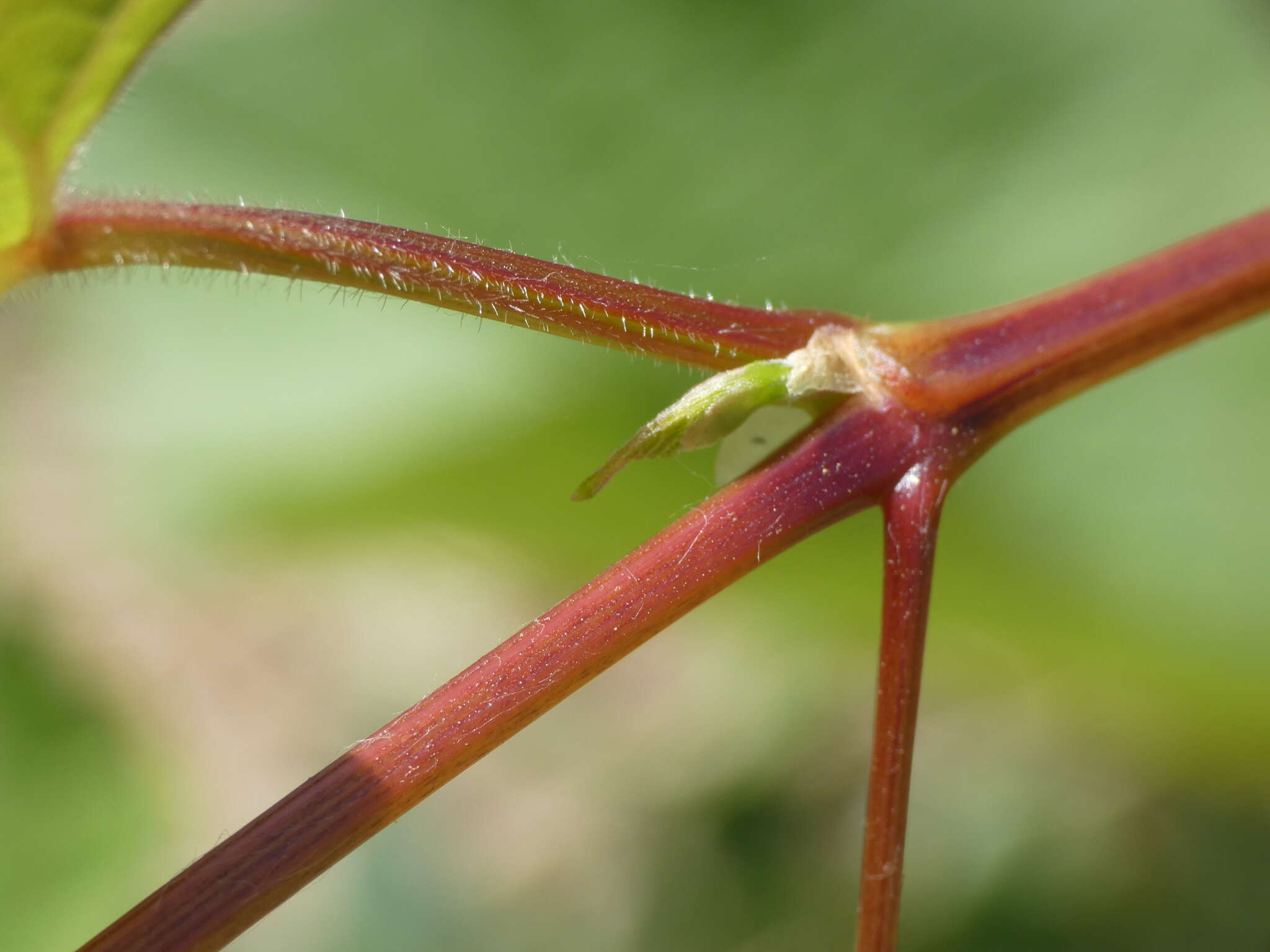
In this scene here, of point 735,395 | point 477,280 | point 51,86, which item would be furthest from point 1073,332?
point 51,86

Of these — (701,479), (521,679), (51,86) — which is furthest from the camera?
(701,479)

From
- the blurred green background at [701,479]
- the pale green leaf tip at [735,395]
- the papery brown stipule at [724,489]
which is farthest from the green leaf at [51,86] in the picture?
the blurred green background at [701,479]

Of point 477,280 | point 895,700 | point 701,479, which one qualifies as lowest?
point 895,700

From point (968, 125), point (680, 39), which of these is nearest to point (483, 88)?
point (680, 39)

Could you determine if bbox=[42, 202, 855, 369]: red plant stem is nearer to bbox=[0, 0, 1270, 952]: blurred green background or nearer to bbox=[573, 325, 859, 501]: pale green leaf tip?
bbox=[573, 325, 859, 501]: pale green leaf tip

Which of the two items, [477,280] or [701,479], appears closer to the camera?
[477,280]

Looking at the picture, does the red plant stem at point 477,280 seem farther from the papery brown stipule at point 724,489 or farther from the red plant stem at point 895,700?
the red plant stem at point 895,700

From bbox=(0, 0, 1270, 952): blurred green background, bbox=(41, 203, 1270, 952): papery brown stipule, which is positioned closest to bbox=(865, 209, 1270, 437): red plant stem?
bbox=(41, 203, 1270, 952): papery brown stipule

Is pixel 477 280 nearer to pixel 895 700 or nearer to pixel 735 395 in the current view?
pixel 735 395
